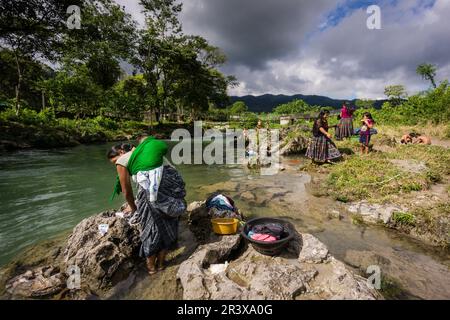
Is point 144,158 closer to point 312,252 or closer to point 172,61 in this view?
point 312,252

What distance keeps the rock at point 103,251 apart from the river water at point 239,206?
4.60 ft

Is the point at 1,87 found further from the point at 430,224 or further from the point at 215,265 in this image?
the point at 430,224

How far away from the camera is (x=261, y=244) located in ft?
10.4

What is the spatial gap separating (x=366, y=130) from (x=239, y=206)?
6919mm

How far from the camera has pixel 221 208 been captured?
449 cm

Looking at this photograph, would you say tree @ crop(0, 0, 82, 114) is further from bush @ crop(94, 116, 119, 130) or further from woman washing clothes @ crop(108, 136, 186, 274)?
woman washing clothes @ crop(108, 136, 186, 274)

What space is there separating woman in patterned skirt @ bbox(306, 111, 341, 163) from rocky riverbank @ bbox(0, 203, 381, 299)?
621cm

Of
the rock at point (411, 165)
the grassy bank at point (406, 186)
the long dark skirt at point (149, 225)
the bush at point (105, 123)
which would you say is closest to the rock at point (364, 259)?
the grassy bank at point (406, 186)

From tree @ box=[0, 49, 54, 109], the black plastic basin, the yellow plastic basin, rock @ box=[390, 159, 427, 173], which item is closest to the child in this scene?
rock @ box=[390, 159, 427, 173]

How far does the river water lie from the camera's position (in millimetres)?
3316

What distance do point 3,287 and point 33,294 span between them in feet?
2.04

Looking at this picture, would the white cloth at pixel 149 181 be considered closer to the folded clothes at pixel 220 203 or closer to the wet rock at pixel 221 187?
the folded clothes at pixel 220 203
